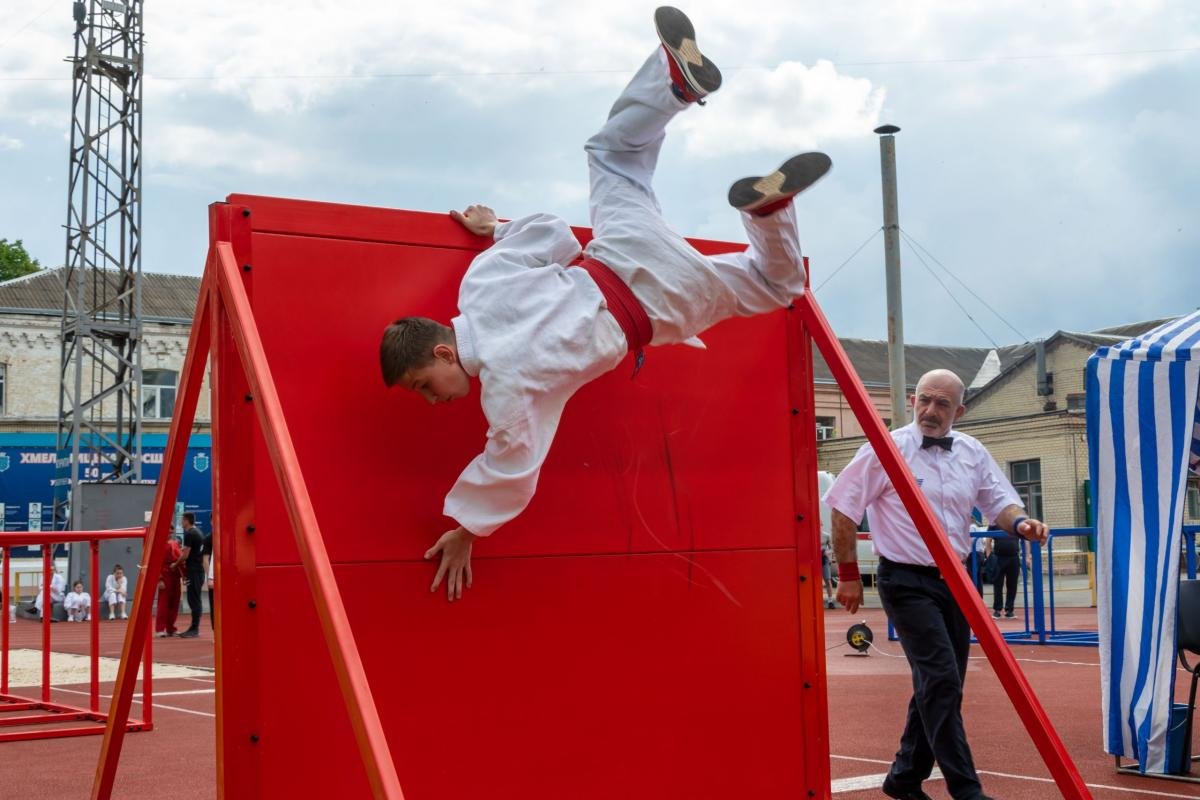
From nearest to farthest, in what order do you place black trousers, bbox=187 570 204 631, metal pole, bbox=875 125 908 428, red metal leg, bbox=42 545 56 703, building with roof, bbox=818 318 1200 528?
red metal leg, bbox=42 545 56 703
black trousers, bbox=187 570 204 631
metal pole, bbox=875 125 908 428
building with roof, bbox=818 318 1200 528

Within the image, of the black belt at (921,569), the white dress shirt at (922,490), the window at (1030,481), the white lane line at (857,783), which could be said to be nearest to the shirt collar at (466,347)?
the white dress shirt at (922,490)

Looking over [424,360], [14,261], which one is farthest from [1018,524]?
[14,261]

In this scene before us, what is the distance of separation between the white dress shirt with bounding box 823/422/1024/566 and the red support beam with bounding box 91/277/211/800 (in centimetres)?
270

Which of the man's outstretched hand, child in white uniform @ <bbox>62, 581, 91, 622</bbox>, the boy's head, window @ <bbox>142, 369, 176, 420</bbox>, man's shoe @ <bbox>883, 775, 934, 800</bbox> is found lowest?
child in white uniform @ <bbox>62, 581, 91, 622</bbox>

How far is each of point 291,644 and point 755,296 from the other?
1.72 m

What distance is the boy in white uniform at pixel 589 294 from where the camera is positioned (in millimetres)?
3338

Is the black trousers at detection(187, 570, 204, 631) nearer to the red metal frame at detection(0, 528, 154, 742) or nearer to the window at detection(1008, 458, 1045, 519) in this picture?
the red metal frame at detection(0, 528, 154, 742)

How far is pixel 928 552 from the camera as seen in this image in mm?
5035

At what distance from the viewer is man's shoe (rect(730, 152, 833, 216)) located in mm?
3459

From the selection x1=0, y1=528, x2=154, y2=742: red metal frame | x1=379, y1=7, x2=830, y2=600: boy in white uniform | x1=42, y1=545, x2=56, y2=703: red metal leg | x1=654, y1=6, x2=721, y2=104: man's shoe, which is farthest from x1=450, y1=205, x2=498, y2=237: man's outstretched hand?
x1=42, y1=545, x2=56, y2=703: red metal leg

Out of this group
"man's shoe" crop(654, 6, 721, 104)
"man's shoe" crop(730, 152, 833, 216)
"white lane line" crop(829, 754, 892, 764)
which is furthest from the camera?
"white lane line" crop(829, 754, 892, 764)

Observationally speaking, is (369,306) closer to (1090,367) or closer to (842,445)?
(1090,367)

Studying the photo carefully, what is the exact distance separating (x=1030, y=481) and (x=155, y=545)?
35.3 metres

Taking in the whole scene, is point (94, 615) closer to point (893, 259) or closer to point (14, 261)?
point (893, 259)
